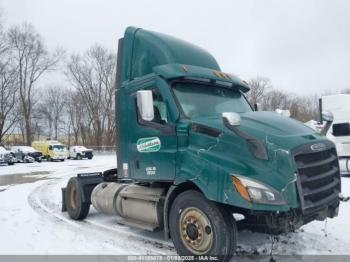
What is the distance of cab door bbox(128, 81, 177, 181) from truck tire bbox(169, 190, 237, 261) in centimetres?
58

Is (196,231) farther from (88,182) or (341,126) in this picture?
(341,126)

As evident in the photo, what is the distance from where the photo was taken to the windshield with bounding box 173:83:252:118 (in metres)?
5.56

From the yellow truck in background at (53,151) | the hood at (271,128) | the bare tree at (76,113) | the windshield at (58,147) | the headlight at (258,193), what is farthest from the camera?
the bare tree at (76,113)

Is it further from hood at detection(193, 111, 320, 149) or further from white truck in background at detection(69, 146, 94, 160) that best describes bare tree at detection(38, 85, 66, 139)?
hood at detection(193, 111, 320, 149)

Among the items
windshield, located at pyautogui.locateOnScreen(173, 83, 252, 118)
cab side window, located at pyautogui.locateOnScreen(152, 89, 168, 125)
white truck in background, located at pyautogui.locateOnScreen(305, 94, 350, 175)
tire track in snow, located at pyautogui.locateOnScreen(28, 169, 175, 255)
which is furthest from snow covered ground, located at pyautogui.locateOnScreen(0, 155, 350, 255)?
white truck in background, located at pyautogui.locateOnScreen(305, 94, 350, 175)

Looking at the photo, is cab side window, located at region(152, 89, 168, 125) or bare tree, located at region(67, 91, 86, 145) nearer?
cab side window, located at region(152, 89, 168, 125)

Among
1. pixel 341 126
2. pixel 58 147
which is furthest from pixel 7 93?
pixel 341 126

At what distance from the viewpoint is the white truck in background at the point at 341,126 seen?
48.8 ft

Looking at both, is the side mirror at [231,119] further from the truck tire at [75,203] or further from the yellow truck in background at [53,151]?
the yellow truck in background at [53,151]

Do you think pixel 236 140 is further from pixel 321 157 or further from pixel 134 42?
pixel 134 42

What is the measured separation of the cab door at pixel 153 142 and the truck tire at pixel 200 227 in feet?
1.90

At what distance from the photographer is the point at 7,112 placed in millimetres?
52688

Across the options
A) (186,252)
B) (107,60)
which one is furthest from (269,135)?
(107,60)

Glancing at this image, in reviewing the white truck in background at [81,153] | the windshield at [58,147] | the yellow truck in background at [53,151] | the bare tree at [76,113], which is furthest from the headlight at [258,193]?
the bare tree at [76,113]
